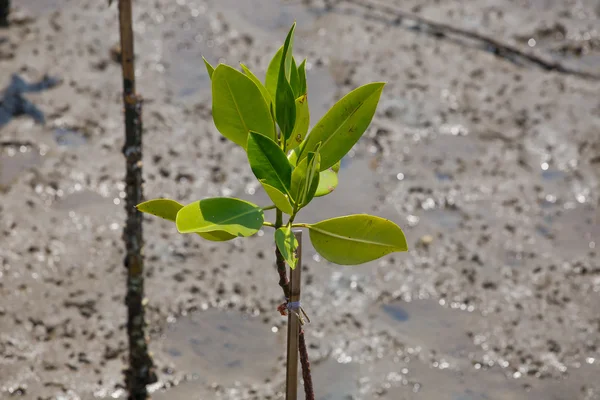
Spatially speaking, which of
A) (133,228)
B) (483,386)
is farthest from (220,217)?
(483,386)

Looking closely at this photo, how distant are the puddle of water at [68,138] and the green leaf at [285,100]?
240 centimetres

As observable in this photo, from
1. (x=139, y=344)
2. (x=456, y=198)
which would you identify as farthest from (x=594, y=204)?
(x=139, y=344)

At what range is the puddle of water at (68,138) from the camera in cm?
336

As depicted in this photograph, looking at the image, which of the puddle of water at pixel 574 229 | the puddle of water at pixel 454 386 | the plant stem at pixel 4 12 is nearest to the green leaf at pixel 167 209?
the puddle of water at pixel 454 386

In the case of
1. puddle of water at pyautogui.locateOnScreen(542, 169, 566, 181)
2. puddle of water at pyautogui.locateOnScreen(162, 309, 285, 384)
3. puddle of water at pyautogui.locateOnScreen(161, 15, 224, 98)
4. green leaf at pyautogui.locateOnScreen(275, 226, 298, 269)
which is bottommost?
puddle of water at pyautogui.locateOnScreen(162, 309, 285, 384)

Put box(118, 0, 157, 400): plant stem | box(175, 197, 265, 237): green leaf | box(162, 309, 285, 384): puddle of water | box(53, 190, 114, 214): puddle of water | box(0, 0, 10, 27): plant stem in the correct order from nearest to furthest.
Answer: box(175, 197, 265, 237): green leaf < box(118, 0, 157, 400): plant stem < box(162, 309, 285, 384): puddle of water < box(53, 190, 114, 214): puddle of water < box(0, 0, 10, 27): plant stem

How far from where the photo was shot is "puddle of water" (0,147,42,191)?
316 centimetres

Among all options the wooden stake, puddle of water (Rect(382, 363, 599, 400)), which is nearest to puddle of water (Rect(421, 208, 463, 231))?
puddle of water (Rect(382, 363, 599, 400))

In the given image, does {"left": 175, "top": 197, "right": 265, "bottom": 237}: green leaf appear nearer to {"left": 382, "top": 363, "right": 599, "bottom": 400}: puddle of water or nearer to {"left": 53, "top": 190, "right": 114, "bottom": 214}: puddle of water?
{"left": 382, "top": 363, "right": 599, "bottom": 400}: puddle of water

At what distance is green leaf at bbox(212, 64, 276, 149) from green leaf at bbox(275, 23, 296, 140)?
2cm

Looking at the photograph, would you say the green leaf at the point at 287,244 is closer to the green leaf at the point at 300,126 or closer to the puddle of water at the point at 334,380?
the green leaf at the point at 300,126

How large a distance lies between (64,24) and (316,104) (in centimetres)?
152

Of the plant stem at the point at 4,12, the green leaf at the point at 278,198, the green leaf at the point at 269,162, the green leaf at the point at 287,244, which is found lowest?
the green leaf at the point at 287,244

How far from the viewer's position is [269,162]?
1.15 metres
